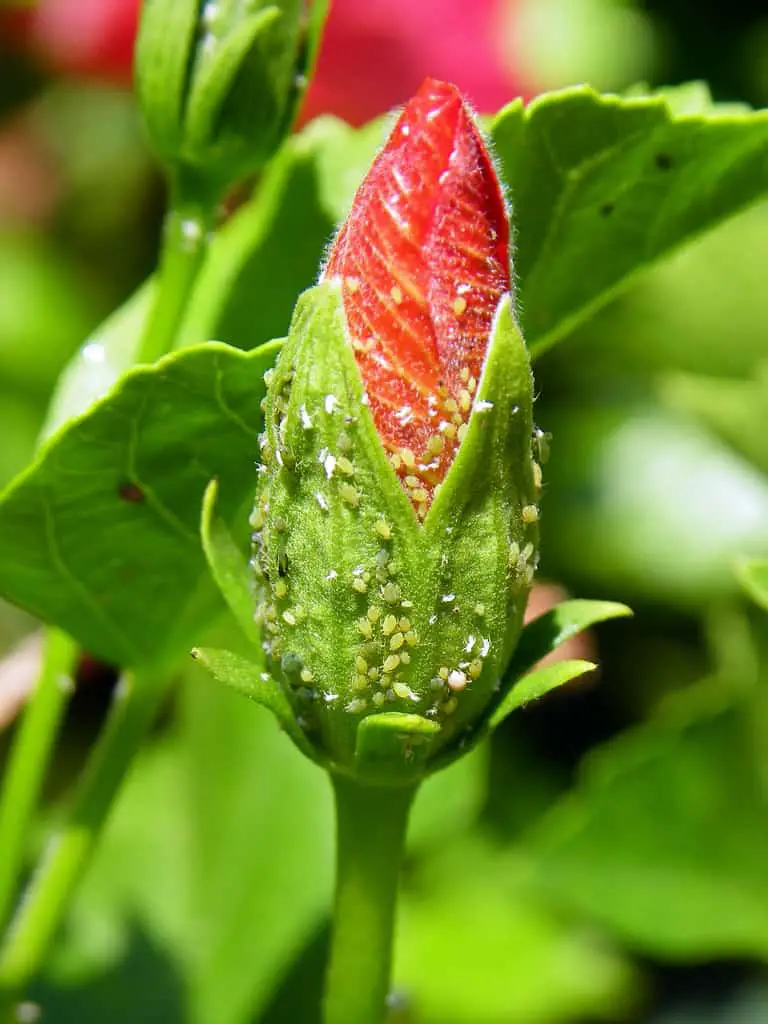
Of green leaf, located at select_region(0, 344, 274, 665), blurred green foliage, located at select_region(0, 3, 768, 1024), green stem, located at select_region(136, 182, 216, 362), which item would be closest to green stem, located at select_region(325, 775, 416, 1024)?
green leaf, located at select_region(0, 344, 274, 665)

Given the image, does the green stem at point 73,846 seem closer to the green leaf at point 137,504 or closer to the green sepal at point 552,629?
the green leaf at point 137,504

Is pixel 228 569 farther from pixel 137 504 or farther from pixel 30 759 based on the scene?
pixel 30 759

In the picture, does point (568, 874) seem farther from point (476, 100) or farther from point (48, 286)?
point (48, 286)

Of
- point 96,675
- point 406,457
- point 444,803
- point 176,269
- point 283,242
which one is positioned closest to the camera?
point 406,457

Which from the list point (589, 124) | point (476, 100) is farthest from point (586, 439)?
point (589, 124)

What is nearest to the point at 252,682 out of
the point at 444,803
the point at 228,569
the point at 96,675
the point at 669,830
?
the point at 228,569

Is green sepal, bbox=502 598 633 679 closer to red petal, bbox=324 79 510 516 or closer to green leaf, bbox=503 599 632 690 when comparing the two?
green leaf, bbox=503 599 632 690

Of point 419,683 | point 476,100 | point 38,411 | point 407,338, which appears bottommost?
point 38,411
